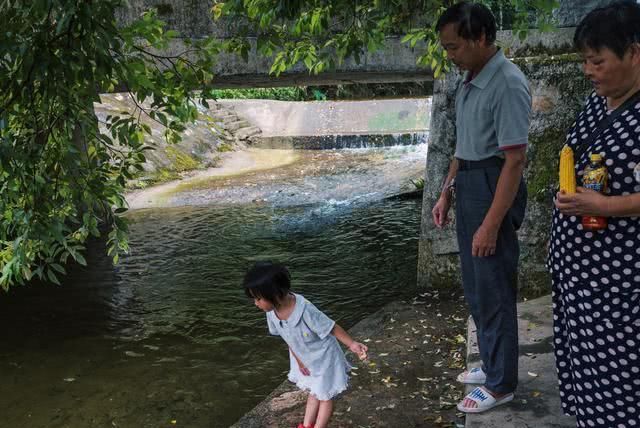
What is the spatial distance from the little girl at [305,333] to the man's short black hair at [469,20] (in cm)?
140

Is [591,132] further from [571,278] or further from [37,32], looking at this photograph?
[37,32]

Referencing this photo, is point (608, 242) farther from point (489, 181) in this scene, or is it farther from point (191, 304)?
point (191, 304)

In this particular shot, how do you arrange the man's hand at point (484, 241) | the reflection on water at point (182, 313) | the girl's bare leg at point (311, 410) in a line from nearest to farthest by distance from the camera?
the man's hand at point (484, 241)
the girl's bare leg at point (311, 410)
the reflection on water at point (182, 313)

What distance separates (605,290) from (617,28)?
0.89m

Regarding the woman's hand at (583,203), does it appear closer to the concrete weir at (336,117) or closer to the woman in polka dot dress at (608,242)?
the woman in polka dot dress at (608,242)

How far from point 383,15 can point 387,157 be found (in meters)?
11.4

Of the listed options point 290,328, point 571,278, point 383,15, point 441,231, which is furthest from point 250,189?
point 571,278

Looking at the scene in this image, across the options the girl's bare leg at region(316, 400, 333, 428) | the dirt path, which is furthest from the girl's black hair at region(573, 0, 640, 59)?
the dirt path

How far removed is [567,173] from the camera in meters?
2.52

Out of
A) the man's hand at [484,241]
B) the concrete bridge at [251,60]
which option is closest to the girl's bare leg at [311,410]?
the man's hand at [484,241]

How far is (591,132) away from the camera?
250cm

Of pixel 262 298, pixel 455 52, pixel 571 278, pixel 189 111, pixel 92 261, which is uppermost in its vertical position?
pixel 455 52

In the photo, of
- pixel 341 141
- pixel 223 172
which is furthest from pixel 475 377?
pixel 341 141

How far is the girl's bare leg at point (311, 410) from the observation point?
3711mm
